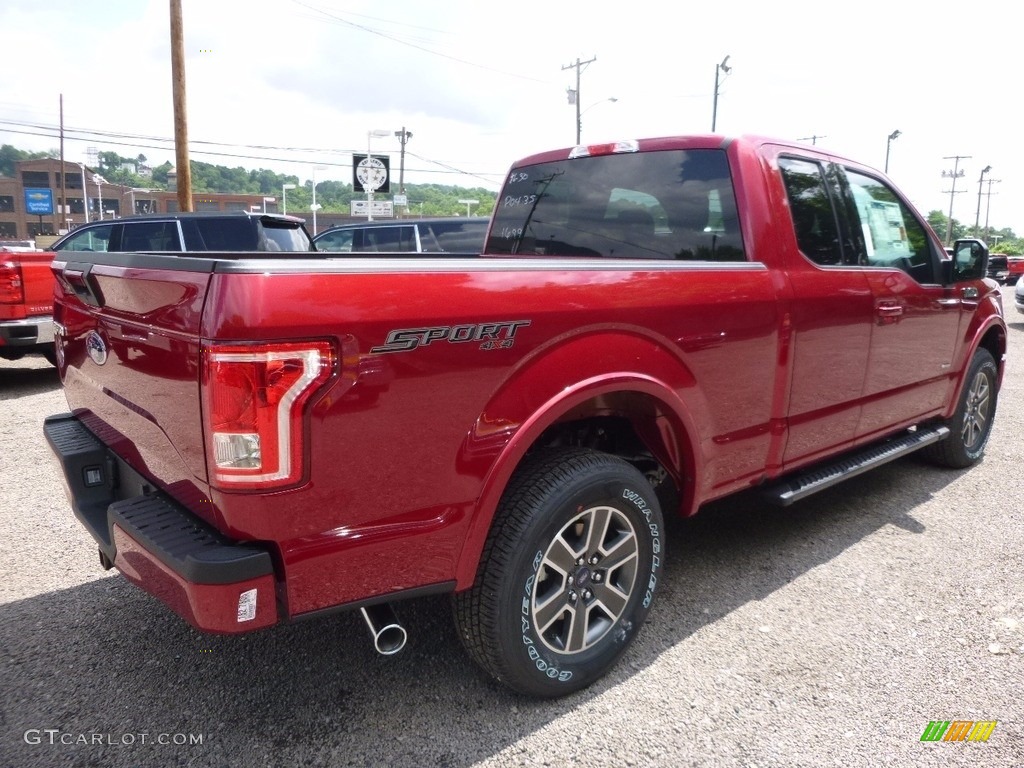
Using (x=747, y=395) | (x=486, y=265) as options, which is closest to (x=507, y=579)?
(x=486, y=265)

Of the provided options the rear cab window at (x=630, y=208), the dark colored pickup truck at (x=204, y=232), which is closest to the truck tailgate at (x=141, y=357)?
the rear cab window at (x=630, y=208)

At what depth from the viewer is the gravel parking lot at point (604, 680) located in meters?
2.29

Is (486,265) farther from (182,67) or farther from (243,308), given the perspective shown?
(182,67)

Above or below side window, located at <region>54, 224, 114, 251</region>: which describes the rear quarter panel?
below

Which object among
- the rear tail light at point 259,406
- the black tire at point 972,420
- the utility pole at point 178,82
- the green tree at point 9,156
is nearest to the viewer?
the rear tail light at point 259,406

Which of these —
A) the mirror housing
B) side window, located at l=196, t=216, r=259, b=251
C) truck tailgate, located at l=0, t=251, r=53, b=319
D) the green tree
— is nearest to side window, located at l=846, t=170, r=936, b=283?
the mirror housing

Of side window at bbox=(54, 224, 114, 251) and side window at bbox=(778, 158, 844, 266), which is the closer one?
side window at bbox=(778, 158, 844, 266)

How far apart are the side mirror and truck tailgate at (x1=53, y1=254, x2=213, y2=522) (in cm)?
418

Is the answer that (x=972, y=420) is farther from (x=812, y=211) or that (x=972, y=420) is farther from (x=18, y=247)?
(x=18, y=247)

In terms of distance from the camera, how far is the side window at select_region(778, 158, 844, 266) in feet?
10.9

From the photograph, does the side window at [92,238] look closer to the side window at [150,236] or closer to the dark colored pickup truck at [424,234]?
the side window at [150,236]

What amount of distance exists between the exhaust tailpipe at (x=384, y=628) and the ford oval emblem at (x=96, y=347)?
4.02 feet

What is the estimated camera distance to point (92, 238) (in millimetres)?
10086

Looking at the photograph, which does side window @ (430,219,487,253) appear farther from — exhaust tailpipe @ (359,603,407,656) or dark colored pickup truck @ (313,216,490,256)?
exhaust tailpipe @ (359,603,407,656)
